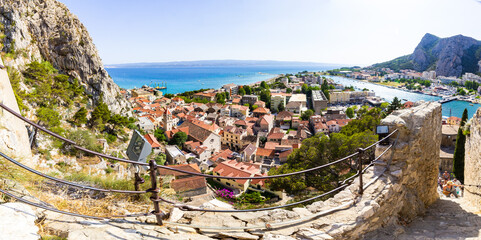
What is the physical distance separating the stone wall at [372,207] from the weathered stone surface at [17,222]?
3.86 ft

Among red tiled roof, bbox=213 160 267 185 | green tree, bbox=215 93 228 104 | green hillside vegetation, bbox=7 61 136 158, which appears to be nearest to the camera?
green hillside vegetation, bbox=7 61 136 158

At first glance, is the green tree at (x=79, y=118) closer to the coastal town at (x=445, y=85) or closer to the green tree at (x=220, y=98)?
the green tree at (x=220, y=98)

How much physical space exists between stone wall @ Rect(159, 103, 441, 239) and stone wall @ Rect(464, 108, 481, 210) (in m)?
1.78

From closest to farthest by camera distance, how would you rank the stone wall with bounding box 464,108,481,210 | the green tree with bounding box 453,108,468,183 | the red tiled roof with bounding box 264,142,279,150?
the stone wall with bounding box 464,108,481,210
the green tree with bounding box 453,108,468,183
the red tiled roof with bounding box 264,142,279,150

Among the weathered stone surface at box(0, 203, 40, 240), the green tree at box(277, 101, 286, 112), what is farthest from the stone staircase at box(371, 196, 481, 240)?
the green tree at box(277, 101, 286, 112)

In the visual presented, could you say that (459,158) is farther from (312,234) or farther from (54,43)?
(54,43)

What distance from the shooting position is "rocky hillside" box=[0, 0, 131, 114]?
709 inches

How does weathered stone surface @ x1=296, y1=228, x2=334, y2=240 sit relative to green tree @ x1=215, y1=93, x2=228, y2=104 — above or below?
above

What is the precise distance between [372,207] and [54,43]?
28.1m

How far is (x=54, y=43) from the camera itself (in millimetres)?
22312

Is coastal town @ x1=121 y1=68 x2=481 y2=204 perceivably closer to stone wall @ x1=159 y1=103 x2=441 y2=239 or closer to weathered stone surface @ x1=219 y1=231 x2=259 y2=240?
stone wall @ x1=159 y1=103 x2=441 y2=239

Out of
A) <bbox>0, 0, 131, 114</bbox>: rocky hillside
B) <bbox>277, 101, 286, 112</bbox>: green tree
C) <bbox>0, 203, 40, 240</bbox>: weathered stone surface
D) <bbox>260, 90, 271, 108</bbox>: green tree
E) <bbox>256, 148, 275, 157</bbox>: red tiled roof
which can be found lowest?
<bbox>256, 148, 275, 157</bbox>: red tiled roof

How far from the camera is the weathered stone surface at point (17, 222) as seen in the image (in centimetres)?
184

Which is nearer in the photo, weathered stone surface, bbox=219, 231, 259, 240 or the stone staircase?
weathered stone surface, bbox=219, 231, 259, 240
